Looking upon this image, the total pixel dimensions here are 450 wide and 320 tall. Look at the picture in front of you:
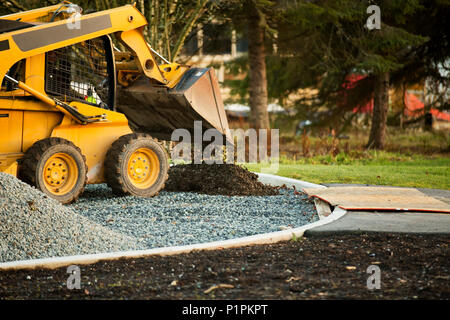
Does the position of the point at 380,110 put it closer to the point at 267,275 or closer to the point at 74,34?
the point at 74,34

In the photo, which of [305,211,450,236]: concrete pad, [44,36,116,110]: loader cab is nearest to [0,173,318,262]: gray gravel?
[305,211,450,236]: concrete pad

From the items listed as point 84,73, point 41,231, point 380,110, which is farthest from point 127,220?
point 380,110

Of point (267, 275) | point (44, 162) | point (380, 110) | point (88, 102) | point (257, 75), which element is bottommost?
point (267, 275)

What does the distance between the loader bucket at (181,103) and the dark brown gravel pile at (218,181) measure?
0.53m

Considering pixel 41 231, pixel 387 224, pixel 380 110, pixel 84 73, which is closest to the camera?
pixel 41 231

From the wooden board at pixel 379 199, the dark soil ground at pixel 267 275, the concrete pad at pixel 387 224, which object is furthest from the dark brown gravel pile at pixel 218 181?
the dark soil ground at pixel 267 275

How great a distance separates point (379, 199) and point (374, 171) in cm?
484

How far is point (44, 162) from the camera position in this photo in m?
7.12

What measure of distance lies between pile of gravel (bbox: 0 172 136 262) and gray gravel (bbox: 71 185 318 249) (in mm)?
391

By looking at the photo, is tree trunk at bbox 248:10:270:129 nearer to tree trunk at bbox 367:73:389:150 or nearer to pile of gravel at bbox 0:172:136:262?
tree trunk at bbox 367:73:389:150

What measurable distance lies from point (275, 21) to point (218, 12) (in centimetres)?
217

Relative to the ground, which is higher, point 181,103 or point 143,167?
point 181,103

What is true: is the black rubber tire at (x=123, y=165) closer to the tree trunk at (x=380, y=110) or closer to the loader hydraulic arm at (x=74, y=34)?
the loader hydraulic arm at (x=74, y=34)

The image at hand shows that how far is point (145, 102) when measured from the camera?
9.03 meters
